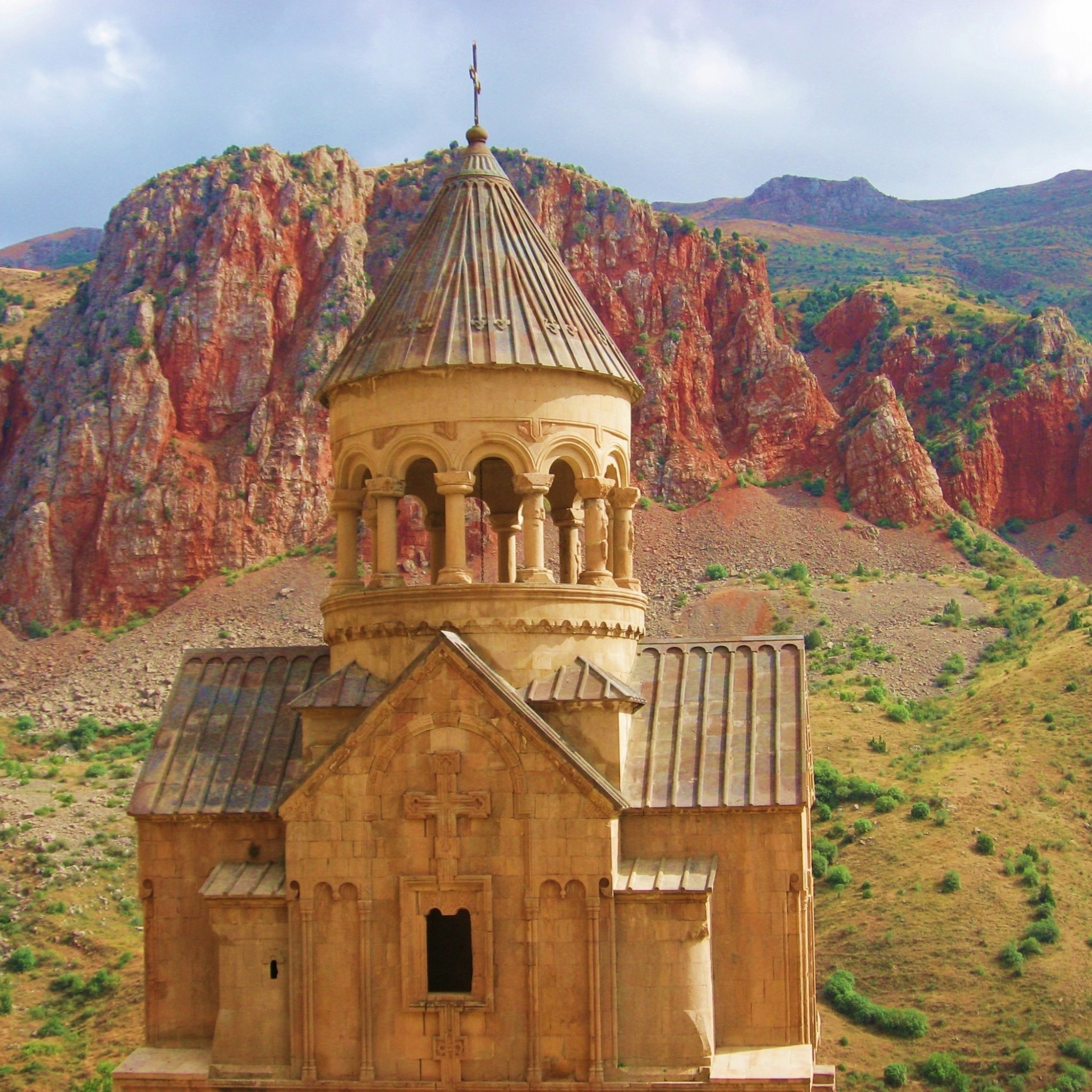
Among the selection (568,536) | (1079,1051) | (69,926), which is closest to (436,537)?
(568,536)

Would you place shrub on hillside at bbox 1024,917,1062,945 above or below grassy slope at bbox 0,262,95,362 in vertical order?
below

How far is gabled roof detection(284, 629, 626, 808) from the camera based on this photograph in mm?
19031

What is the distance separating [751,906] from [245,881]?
5.62 metres

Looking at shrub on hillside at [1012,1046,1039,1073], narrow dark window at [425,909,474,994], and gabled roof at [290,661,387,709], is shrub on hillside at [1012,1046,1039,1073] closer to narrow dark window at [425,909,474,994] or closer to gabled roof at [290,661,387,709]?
narrow dark window at [425,909,474,994]

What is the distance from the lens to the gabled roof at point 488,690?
19.0 meters

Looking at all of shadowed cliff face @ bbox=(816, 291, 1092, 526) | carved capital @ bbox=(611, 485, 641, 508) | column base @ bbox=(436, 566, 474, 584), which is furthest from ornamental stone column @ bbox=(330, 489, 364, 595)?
shadowed cliff face @ bbox=(816, 291, 1092, 526)

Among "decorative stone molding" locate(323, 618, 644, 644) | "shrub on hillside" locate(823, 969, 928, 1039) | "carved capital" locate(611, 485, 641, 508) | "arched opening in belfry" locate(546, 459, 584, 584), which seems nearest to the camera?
"decorative stone molding" locate(323, 618, 644, 644)

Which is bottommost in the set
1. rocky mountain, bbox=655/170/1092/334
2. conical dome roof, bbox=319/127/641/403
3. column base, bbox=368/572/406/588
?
column base, bbox=368/572/406/588

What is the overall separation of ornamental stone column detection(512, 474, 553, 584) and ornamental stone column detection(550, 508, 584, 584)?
1847 mm

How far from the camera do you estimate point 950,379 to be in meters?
136

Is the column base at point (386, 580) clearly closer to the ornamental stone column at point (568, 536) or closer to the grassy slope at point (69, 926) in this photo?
the ornamental stone column at point (568, 536)

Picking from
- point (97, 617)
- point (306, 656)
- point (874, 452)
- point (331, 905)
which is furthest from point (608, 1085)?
point (874, 452)

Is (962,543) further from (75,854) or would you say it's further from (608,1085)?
(608,1085)

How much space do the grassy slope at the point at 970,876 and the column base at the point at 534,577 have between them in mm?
32463
